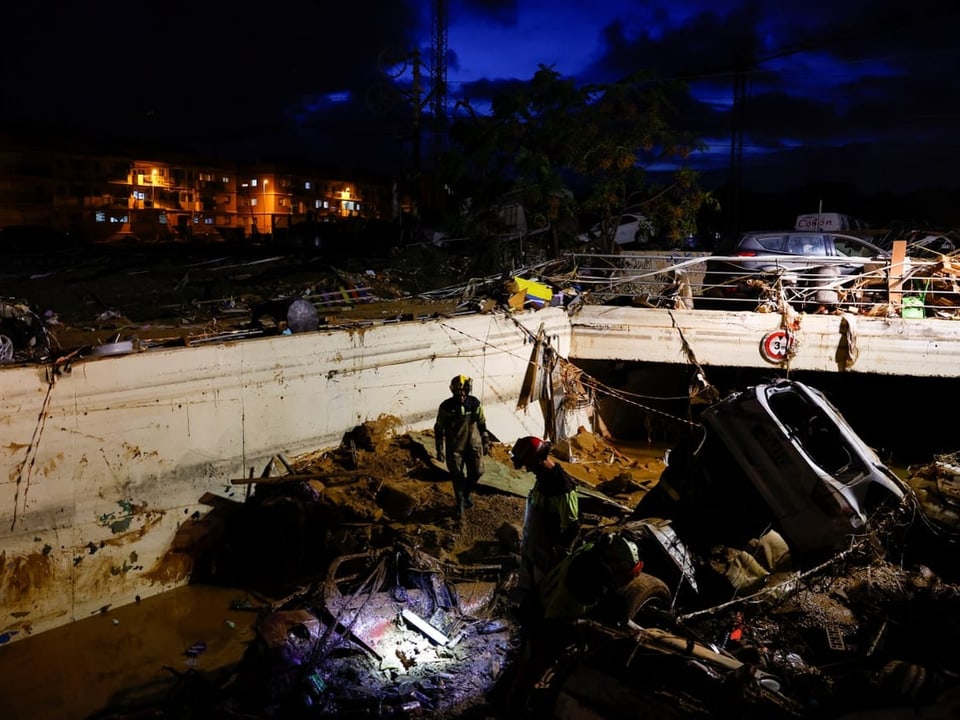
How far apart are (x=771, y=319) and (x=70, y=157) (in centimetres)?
3132

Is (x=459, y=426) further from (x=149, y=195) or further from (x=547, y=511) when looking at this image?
(x=149, y=195)

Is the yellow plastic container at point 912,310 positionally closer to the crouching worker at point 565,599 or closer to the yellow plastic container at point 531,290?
the yellow plastic container at point 531,290

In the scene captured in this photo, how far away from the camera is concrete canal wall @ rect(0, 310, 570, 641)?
6.46m

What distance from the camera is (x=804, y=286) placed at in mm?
12344

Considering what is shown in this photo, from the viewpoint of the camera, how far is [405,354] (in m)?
9.90

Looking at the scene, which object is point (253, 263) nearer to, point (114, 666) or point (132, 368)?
point (132, 368)

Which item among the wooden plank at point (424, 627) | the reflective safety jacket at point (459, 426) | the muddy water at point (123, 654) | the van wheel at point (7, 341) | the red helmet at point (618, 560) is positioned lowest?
the muddy water at point (123, 654)

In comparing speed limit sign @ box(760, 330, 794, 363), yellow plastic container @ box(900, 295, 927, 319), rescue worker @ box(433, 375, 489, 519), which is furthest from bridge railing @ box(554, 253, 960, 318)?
rescue worker @ box(433, 375, 489, 519)

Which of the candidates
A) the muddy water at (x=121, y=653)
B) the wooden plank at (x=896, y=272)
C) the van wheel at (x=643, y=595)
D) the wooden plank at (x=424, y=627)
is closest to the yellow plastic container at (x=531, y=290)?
the wooden plank at (x=896, y=272)

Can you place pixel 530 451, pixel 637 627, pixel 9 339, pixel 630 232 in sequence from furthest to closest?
pixel 630 232
pixel 9 339
pixel 530 451
pixel 637 627

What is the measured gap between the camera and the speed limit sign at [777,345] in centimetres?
1165

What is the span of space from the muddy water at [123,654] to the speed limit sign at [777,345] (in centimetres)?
898

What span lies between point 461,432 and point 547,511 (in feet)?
10.6

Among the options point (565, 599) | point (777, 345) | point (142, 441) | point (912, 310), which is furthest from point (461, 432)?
point (912, 310)
